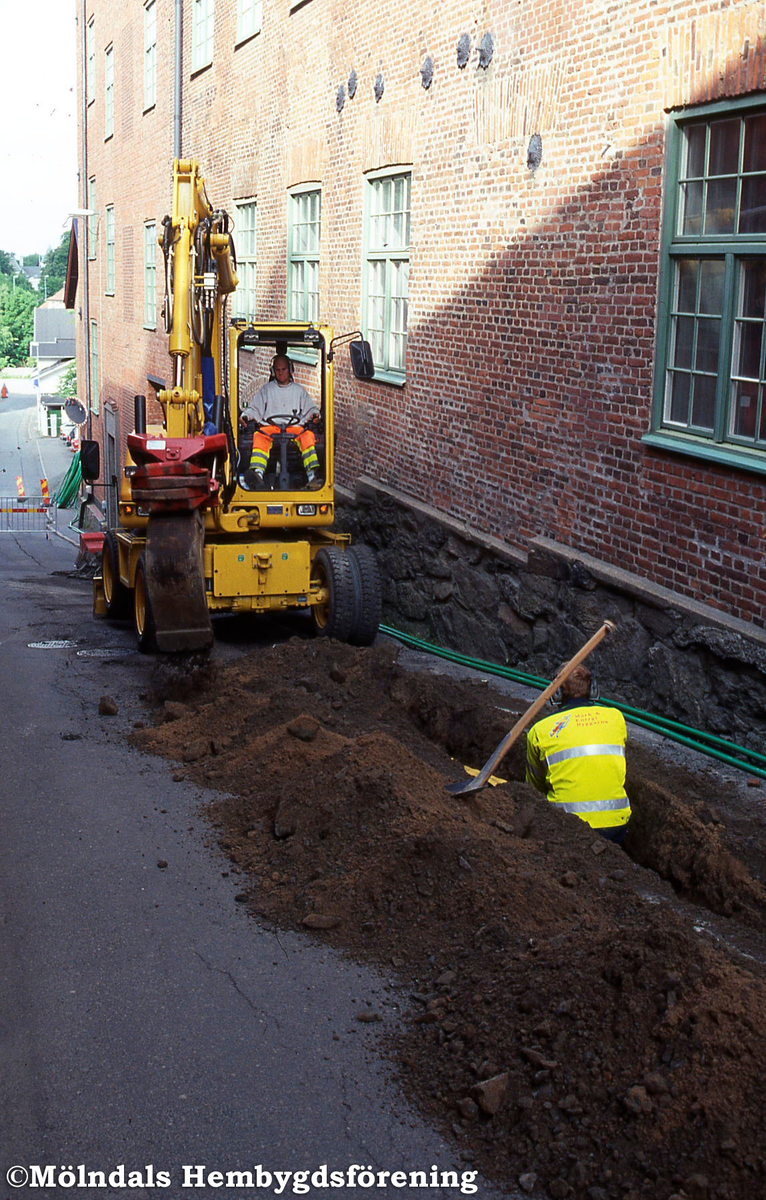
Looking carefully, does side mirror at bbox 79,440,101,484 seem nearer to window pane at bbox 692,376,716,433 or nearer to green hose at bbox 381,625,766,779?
green hose at bbox 381,625,766,779

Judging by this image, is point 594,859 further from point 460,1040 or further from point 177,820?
point 177,820

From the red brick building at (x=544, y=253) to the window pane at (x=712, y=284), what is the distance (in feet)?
0.06

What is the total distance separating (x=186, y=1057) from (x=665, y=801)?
3491 mm

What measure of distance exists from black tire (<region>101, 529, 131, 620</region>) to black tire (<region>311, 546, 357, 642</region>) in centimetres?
228

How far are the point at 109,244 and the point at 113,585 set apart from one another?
20.6 m

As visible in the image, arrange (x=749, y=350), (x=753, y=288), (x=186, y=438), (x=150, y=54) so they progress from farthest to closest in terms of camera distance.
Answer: (x=150, y=54) < (x=186, y=438) < (x=749, y=350) < (x=753, y=288)

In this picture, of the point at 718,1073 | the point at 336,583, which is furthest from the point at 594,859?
the point at 336,583

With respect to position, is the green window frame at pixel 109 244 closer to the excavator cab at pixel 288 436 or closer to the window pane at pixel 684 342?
the excavator cab at pixel 288 436

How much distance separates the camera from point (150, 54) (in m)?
25.1

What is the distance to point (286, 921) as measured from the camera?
5859mm

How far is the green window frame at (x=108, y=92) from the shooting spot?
96.3 ft

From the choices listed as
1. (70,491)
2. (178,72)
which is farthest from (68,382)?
(178,72)

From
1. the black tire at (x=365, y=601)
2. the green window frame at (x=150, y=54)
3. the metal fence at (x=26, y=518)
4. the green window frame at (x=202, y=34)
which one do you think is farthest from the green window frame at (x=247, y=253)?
the metal fence at (x=26, y=518)

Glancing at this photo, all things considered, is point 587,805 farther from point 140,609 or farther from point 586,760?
point 140,609
